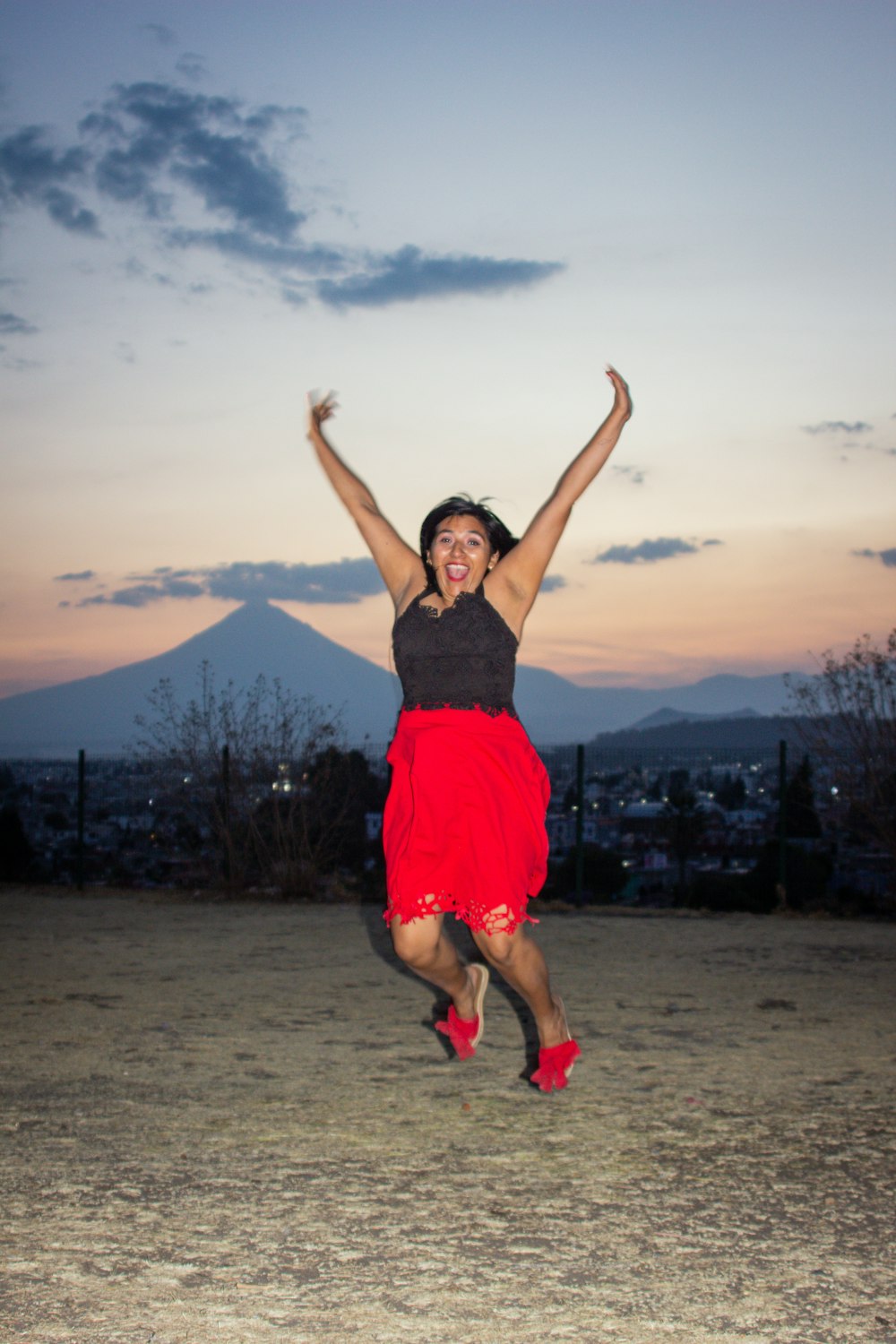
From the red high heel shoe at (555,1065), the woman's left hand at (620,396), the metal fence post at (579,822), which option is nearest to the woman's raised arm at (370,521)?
the woman's left hand at (620,396)

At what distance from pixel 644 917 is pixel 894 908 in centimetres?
218

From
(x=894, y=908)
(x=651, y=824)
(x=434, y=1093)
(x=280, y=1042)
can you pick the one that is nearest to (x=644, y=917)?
(x=894, y=908)

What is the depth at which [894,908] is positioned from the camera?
432 inches

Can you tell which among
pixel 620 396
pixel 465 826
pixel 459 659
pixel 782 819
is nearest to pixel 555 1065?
pixel 465 826

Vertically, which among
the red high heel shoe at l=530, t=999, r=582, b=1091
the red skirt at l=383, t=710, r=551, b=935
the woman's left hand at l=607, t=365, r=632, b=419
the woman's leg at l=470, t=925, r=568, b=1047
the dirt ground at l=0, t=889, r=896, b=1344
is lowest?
Result: the dirt ground at l=0, t=889, r=896, b=1344

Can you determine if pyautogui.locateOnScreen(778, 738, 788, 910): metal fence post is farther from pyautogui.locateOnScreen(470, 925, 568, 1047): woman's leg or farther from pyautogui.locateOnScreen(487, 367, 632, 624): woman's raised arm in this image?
pyautogui.locateOnScreen(487, 367, 632, 624): woman's raised arm

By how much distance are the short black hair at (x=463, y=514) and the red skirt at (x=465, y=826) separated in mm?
573

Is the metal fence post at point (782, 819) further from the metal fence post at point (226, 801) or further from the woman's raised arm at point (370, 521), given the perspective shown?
the woman's raised arm at point (370, 521)

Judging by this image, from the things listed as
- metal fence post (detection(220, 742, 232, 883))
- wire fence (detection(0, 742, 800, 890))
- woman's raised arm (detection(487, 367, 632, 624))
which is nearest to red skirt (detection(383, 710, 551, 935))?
woman's raised arm (detection(487, 367, 632, 624))

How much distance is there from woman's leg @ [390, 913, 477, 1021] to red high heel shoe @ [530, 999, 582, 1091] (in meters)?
0.33

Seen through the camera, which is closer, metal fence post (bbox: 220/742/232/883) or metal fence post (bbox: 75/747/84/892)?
metal fence post (bbox: 220/742/232/883)

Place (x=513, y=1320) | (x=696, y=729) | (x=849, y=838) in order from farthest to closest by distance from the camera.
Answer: (x=696, y=729)
(x=849, y=838)
(x=513, y=1320)

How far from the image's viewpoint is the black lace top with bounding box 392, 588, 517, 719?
3855mm

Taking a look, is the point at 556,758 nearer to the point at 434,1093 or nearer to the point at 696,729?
the point at 696,729
